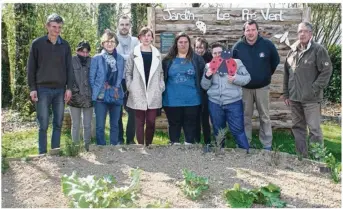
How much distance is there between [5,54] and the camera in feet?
43.8

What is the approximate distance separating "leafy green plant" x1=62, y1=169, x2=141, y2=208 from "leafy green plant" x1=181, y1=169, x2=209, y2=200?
0.49 m

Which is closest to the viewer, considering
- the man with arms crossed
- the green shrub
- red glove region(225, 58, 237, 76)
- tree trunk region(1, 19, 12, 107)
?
red glove region(225, 58, 237, 76)

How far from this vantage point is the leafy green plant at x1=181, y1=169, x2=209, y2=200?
4.25m

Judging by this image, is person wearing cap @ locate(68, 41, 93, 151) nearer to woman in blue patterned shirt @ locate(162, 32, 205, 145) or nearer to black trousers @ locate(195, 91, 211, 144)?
woman in blue patterned shirt @ locate(162, 32, 205, 145)

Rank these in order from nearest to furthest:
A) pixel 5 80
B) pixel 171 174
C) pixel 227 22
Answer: pixel 171 174, pixel 227 22, pixel 5 80

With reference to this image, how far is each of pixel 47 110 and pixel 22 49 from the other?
5133 millimetres

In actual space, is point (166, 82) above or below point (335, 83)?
above

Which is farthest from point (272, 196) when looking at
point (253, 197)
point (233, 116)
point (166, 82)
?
point (166, 82)

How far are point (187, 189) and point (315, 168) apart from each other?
180 centimetres

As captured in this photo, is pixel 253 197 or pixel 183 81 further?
pixel 183 81

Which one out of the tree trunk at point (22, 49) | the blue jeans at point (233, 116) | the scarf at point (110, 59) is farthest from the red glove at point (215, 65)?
the tree trunk at point (22, 49)

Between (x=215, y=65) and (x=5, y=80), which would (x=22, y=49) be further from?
(x=215, y=65)

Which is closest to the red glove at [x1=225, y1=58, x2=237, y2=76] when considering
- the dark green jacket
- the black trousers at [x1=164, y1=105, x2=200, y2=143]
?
the black trousers at [x1=164, y1=105, x2=200, y2=143]

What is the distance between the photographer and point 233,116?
6047 mm
